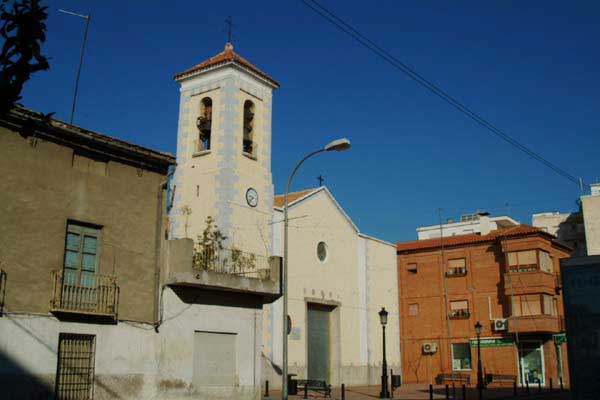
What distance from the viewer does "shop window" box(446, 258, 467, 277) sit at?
47.3 m

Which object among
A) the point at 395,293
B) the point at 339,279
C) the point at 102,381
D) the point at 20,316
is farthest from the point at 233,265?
the point at 395,293

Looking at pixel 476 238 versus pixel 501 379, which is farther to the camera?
pixel 476 238

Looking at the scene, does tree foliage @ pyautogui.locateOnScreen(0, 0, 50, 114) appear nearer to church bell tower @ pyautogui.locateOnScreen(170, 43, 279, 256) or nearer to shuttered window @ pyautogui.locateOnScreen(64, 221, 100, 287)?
shuttered window @ pyautogui.locateOnScreen(64, 221, 100, 287)

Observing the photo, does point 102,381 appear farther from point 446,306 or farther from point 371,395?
point 446,306

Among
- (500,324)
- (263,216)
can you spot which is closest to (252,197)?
(263,216)

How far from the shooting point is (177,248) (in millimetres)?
19250

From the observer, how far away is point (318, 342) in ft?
111

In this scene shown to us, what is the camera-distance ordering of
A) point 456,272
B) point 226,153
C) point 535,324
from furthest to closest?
point 456,272 → point 535,324 → point 226,153

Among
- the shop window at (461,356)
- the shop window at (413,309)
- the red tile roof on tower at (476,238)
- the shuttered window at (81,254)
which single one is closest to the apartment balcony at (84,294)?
the shuttered window at (81,254)

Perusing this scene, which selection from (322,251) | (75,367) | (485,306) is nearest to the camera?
(75,367)

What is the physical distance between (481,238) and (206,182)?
24666mm

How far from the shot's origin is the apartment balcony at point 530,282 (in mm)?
42469

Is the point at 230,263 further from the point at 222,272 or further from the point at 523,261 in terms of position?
the point at 523,261

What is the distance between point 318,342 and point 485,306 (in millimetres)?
16446
